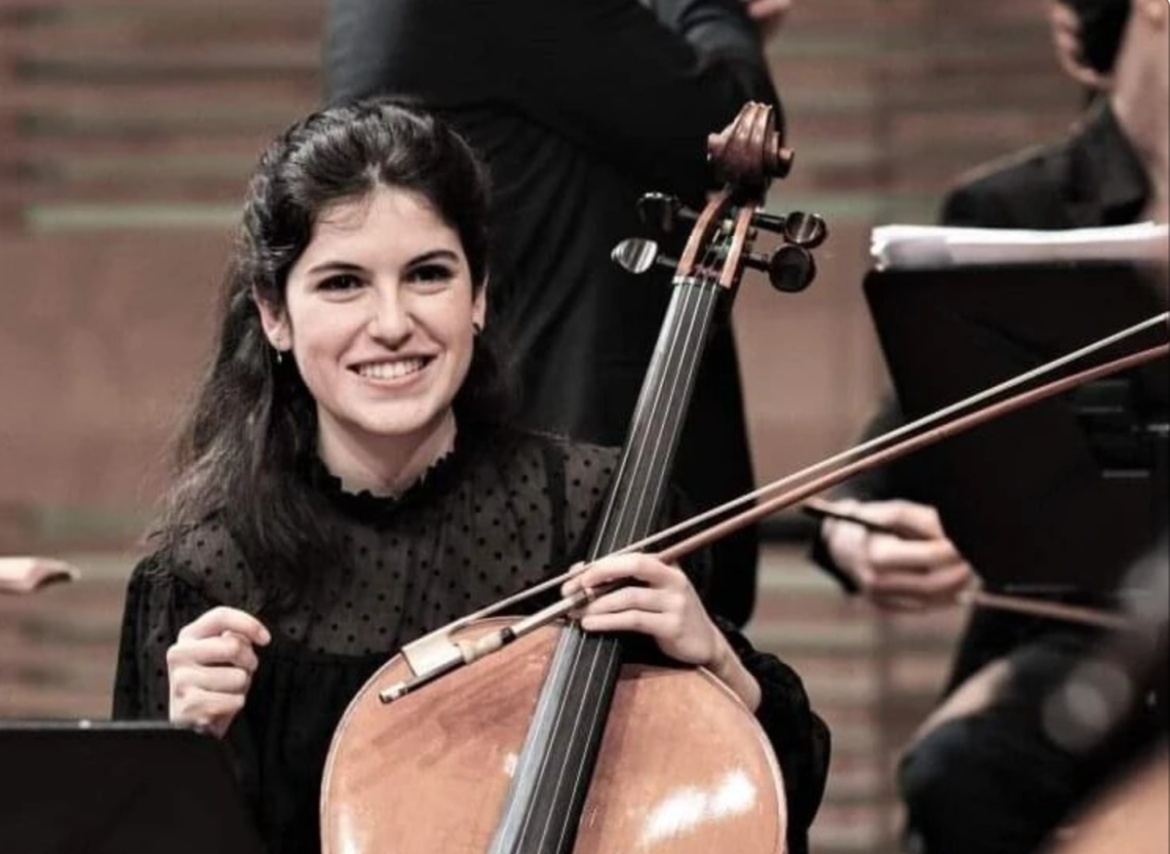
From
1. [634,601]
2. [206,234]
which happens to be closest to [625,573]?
[634,601]

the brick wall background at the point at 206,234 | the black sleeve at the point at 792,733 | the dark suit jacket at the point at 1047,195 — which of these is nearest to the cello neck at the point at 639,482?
the black sleeve at the point at 792,733

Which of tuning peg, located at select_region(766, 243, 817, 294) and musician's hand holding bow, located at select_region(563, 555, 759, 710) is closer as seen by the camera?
musician's hand holding bow, located at select_region(563, 555, 759, 710)

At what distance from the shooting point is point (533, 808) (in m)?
1.32

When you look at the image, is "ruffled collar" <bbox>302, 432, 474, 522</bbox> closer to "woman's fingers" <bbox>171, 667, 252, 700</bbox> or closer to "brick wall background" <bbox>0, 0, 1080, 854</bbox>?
"woman's fingers" <bbox>171, 667, 252, 700</bbox>

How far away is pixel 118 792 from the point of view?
45.7 inches

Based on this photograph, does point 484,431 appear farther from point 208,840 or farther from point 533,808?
point 208,840

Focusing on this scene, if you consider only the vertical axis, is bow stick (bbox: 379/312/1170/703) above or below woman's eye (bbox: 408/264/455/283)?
below

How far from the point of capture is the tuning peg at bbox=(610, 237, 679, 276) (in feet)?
4.94

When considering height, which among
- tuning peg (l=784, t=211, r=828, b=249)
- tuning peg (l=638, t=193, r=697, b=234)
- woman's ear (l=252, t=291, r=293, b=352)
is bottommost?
woman's ear (l=252, t=291, r=293, b=352)

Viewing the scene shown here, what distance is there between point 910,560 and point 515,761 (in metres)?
0.60

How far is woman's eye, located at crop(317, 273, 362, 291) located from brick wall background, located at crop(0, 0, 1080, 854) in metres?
1.31

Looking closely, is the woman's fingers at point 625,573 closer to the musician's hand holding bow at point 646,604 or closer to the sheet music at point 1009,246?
the musician's hand holding bow at point 646,604

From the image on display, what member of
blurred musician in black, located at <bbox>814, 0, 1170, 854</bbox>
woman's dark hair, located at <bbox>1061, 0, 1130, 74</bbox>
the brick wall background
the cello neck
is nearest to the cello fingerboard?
the cello neck

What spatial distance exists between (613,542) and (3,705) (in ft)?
5.17
